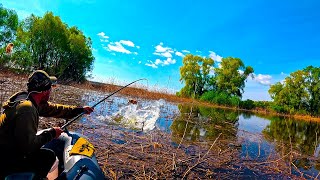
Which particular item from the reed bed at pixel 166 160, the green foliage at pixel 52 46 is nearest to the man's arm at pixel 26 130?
the reed bed at pixel 166 160

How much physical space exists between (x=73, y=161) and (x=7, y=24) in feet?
137

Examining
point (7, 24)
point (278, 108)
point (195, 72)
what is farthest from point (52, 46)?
point (278, 108)

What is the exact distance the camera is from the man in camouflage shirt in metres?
2.77

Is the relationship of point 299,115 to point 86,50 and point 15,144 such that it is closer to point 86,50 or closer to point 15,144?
point 86,50

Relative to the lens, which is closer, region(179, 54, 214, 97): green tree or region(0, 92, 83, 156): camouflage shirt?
region(0, 92, 83, 156): camouflage shirt

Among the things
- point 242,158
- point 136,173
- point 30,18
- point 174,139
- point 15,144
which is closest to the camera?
point 15,144

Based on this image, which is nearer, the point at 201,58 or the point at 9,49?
the point at 9,49

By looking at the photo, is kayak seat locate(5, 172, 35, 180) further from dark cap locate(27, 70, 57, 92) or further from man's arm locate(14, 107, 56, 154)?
dark cap locate(27, 70, 57, 92)

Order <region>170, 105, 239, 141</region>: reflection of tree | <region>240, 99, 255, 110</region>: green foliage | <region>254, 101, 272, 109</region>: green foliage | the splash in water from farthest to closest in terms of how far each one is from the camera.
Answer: <region>254, 101, 272, 109</region>: green foliage < <region>240, 99, 255, 110</region>: green foliage < the splash in water < <region>170, 105, 239, 141</region>: reflection of tree

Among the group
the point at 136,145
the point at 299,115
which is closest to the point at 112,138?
→ the point at 136,145

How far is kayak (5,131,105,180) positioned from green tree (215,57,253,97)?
187ft

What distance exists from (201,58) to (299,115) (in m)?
23.2

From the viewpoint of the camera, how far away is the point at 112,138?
26.3 feet

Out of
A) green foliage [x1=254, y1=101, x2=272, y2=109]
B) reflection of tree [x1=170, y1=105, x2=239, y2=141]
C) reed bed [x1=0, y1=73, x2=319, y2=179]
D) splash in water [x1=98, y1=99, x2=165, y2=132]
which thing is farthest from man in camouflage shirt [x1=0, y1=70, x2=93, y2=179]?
green foliage [x1=254, y1=101, x2=272, y2=109]
